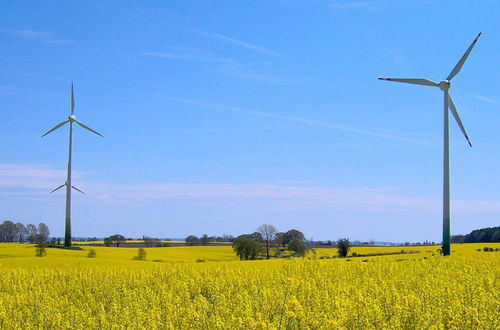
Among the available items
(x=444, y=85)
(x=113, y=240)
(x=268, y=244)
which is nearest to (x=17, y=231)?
(x=113, y=240)

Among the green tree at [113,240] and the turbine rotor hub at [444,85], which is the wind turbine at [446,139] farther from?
the green tree at [113,240]

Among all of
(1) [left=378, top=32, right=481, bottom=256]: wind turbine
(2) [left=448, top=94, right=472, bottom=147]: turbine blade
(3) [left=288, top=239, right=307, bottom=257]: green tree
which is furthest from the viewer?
(3) [left=288, top=239, right=307, bottom=257]: green tree

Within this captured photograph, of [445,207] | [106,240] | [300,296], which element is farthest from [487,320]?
[106,240]

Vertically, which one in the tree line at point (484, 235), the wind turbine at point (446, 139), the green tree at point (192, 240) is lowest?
the green tree at point (192, 240)

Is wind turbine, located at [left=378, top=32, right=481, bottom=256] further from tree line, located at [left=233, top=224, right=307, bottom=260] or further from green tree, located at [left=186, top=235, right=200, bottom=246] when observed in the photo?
green tree, located at [left=186, top=235, right=200, bottom=246]

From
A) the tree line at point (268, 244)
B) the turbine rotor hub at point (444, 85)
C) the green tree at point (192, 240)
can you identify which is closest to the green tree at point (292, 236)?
the tree line at point (268, 244)

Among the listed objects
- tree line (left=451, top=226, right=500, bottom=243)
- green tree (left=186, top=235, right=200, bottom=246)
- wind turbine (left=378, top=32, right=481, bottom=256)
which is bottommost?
green tree (left=186, top=235, right=200, bottom=246)

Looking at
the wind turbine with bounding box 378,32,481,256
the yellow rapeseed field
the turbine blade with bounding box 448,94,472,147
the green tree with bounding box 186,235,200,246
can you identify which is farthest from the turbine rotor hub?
the green tree with bounding box 186,235,200,246

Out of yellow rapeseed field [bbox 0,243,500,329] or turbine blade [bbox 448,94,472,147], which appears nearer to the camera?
yellow rapeseed field [bbox 0,243,500,329]

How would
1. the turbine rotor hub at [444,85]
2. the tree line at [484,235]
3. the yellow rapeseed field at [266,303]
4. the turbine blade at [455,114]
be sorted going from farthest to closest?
the tree line at [484,235] → the turbine rotor hub at [444,85] → the turbine blade at [455,114] → the yellow rapeseed field at [266,303]

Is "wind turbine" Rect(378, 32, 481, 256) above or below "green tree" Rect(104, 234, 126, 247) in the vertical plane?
above

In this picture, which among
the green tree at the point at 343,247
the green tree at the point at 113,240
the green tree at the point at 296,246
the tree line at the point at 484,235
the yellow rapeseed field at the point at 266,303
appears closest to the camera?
the yellow rapeseed field at the point at 266,303

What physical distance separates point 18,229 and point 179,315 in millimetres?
167860

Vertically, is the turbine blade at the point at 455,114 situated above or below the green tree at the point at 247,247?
above
